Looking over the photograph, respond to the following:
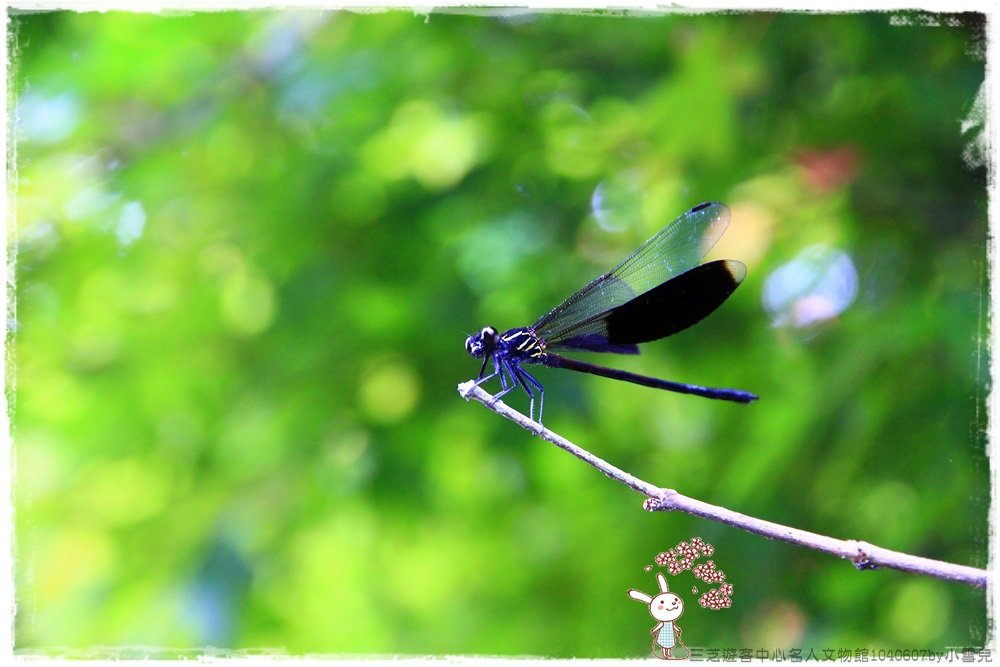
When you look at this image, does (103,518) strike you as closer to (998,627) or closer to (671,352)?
(671,352)

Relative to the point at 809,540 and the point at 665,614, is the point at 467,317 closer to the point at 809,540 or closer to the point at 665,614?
the point at 665,614

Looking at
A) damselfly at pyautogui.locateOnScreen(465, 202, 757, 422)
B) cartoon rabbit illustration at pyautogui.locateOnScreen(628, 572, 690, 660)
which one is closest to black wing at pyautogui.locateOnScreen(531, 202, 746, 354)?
damselfly at pyautogui.locateOnScreen(465, 202, 757, 422)

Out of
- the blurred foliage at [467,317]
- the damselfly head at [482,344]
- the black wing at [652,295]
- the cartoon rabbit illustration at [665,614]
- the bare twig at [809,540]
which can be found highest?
the blurred foliage at [467,317]

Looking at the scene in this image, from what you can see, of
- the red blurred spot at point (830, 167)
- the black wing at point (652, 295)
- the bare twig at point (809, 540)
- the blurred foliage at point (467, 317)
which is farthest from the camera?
the red blurred spot at point (830, 167)

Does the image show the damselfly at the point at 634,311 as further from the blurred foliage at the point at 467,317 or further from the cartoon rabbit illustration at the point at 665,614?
the blurred foliage at the point at 467,317

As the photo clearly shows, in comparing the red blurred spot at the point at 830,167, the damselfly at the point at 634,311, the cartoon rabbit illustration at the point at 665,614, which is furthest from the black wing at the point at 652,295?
the red blurred spot at the point at 830,167

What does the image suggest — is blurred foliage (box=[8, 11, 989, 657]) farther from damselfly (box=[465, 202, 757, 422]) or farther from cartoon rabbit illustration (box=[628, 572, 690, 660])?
damselfly (box=[465, 202, 757, 422])

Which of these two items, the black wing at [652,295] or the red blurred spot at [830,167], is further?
the red blurred spot at [830,167]
